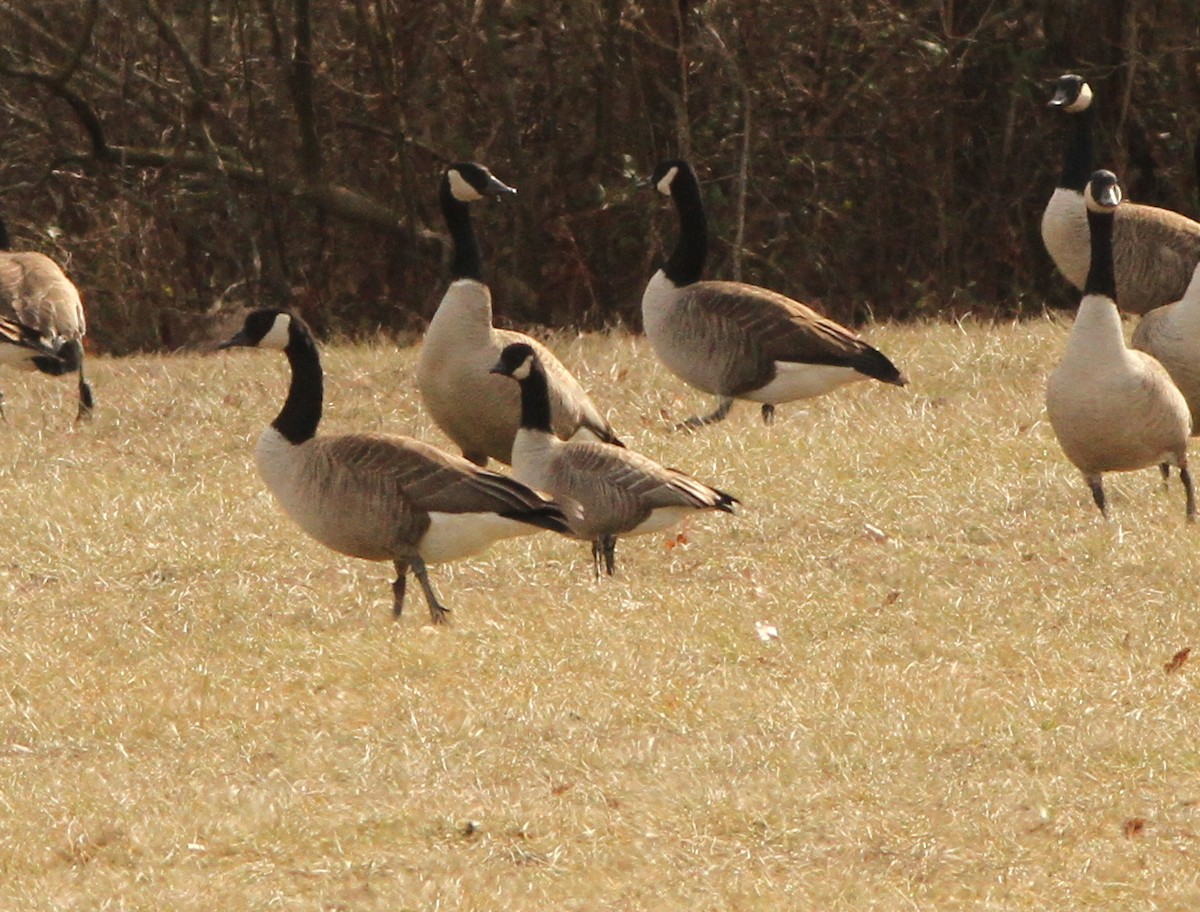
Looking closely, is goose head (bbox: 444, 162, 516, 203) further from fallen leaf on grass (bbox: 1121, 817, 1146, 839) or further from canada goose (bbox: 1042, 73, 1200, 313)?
fallen leaf on grass (bbox: 1121, 817, 1146, 839)

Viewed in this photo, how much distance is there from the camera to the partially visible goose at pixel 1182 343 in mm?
9188

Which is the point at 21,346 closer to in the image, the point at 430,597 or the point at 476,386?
Answer: the point at 476,386

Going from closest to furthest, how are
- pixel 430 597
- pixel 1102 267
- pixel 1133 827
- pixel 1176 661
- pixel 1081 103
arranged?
pixel 1133 827, pixel 1176 661, pixel 430 597, pixel 1102 267, pixel 1081 103

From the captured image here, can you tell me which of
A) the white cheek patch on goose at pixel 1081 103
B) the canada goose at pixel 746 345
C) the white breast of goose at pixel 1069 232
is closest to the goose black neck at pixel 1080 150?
the white cheek patch on goose at pixel 1081 103

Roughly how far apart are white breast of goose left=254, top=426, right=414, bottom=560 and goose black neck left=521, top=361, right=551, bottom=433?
112cm

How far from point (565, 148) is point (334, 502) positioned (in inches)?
458

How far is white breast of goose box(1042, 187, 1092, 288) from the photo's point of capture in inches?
530

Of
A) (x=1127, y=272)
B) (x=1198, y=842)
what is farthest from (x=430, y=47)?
(x=1198, y=842)

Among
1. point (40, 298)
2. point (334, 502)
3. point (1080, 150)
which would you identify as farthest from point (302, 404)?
point (1080, 150)

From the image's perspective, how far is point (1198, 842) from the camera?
528 cm

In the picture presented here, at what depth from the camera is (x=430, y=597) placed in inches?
295

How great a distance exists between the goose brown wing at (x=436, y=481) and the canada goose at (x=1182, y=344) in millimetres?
3391

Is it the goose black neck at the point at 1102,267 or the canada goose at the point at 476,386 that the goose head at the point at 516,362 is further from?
the goose black neck at the point at 1102,267

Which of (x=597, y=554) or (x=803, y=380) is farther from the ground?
(x=597, y=554)
